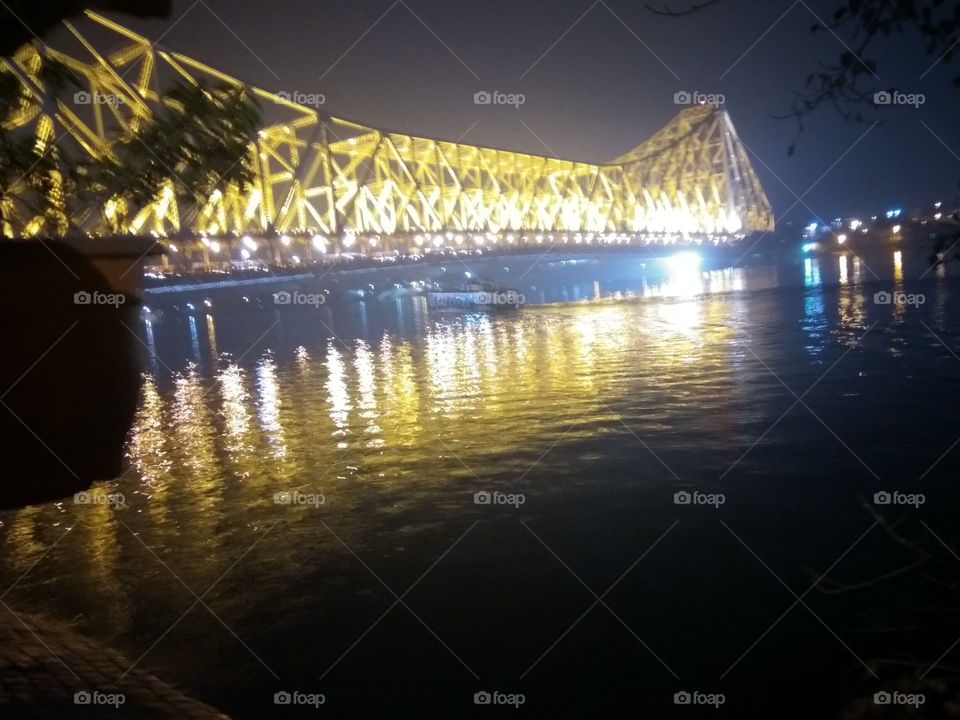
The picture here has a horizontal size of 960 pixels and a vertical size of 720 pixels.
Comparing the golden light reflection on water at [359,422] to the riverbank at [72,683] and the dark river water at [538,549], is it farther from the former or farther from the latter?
the riverbank at [72,683]

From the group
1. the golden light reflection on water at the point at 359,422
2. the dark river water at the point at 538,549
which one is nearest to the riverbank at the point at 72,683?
the dark river water at the point at 538,549

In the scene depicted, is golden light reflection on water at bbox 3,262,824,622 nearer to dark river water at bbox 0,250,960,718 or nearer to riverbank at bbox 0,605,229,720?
dark river water at bbox 0,250,960,718

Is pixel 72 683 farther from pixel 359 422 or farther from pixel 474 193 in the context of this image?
pixel 474 193

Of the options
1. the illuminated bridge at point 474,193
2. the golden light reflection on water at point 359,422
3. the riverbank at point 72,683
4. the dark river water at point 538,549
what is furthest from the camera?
the illuminated bridge at point 474,193

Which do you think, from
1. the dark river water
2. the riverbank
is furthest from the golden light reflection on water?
the riverbank

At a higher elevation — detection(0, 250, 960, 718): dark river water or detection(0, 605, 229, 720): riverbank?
detection(0, 605, 229, 720): riverbank

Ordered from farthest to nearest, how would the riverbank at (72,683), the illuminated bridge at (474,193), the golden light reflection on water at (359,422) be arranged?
1. the illuminated bridge at (474,193)
2. the golden light reflection on water at (359,422)
3. the riverbank at (72,683)

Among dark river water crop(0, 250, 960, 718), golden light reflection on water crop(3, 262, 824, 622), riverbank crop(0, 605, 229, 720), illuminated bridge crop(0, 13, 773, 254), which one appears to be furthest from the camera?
illuminated bridge crop(0, 13, 773, 254)

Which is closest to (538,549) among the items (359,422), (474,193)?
(359,422)

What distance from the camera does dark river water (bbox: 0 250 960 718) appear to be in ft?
13.9

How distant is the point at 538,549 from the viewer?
6000 millimetres

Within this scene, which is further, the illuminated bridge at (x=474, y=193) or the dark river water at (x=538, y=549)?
the illuminated bridge at (x=474, y=193)

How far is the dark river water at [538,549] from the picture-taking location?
4.25 meters

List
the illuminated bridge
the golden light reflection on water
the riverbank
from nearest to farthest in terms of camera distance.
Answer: the riverbank < the golden light reflection on water < the illuminated bridge
